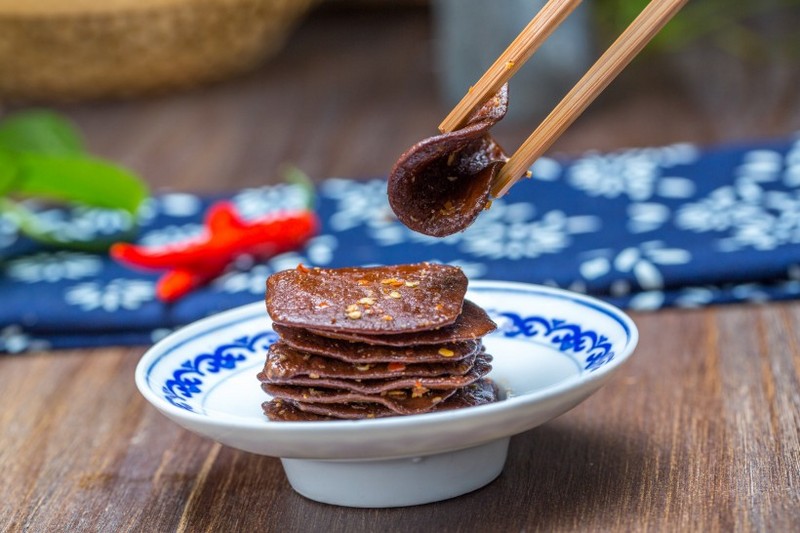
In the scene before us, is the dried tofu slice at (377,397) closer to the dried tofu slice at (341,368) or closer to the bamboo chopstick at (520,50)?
the dried tofu slice at (341,368)

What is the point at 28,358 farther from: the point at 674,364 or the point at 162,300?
the point at 674,364

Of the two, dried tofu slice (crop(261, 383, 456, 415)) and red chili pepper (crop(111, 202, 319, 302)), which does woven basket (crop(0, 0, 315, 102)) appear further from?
dried tofu slice (crop(261, 383, 456, 415))

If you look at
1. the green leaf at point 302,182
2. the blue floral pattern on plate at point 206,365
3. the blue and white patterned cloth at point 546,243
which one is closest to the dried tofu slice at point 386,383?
the blue floral pattern on plate at point 206,365

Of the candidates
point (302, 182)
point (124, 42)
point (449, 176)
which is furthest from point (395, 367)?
point (124, 42)

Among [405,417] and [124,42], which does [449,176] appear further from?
[124,42]

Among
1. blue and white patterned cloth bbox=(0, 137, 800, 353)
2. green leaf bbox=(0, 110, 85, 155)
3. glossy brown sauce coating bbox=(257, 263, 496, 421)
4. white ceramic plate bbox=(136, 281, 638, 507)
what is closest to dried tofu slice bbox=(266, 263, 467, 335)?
glossy brown sauce coating bbox=(257, 263, 496, 421)

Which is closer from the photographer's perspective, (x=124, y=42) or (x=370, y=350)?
(x=370, y=350)

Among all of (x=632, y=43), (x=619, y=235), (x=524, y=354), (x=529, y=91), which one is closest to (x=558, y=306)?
(x=524, y=354)
